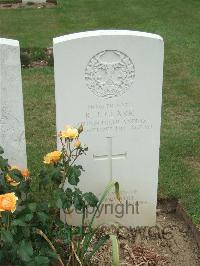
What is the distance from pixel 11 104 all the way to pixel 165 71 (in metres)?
4.72

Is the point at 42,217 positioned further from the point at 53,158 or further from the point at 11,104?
the point at 11,104

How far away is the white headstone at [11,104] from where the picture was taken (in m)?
3.40

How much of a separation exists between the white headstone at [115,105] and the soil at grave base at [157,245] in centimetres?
18

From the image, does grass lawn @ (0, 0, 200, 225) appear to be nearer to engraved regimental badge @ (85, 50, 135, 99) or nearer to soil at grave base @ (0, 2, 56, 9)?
soil at grave base @ (0, 2, 56, 9)

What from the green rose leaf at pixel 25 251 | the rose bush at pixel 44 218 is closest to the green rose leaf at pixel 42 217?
the rose bush at pixel 44 218

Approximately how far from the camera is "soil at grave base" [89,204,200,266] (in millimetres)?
3652

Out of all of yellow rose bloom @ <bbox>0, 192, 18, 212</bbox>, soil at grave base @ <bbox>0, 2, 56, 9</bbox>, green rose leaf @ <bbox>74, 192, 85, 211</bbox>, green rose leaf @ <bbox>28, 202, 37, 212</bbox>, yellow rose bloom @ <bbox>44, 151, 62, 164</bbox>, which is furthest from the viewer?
soil at grave base @ <bbox>0, 2, 56, 9</bbox>

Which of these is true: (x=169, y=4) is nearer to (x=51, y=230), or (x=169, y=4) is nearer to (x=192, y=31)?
(x=192, y=31)

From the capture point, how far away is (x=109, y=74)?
3555 millimetres

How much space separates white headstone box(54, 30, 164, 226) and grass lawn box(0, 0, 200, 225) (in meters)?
0.66

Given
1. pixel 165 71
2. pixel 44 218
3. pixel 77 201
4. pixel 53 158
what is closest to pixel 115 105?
pixel 53 158

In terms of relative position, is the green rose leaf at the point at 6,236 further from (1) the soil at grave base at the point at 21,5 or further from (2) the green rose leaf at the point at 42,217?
(1) the soil at grave base at the point at 21,5

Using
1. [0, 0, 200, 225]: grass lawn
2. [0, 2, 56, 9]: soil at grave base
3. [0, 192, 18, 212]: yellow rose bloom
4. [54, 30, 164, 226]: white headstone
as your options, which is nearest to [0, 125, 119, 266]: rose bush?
[0, 192, 18, 212]: yellow rose bloom

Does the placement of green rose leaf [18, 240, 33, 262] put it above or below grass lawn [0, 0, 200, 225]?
below
